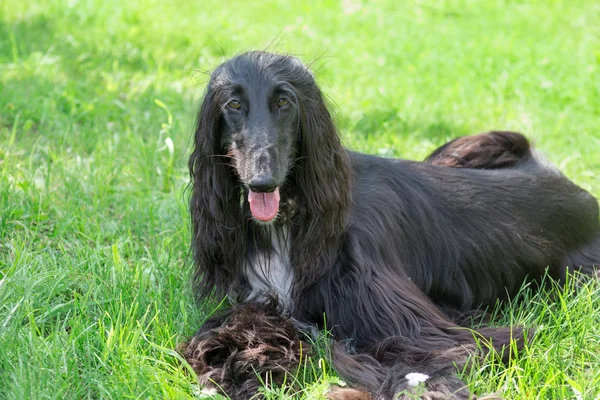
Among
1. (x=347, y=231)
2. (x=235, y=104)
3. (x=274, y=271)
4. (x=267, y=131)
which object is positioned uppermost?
(x=235, y=104)

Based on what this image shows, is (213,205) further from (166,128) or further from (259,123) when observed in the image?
(166,128)

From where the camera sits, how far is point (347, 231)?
3.79 m

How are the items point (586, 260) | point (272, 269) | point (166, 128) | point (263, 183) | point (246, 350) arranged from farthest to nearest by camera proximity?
point (166, 128)
point (586, 260)
point (272, 269)
point (246, 350)
point (263, 183)

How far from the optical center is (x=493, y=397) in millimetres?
3203

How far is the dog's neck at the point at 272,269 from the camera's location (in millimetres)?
3709

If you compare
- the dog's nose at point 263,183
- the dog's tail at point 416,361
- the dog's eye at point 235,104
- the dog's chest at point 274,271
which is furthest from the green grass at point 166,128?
the dog's nose at point 263,183

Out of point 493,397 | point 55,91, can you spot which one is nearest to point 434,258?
point 493,397

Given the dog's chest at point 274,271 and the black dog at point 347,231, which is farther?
the dog's chest at point 274,271

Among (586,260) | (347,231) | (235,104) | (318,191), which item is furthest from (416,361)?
(586,260)

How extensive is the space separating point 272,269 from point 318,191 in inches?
17.6

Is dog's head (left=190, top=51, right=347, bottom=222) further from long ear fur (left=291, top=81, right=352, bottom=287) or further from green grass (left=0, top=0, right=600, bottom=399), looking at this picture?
green grass (left=0, top=0, right=600, bottom=399)

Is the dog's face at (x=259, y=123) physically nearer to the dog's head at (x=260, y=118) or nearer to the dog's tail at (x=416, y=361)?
the dog's head at (x=260, y=118)

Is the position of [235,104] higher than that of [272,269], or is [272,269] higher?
[235,104]

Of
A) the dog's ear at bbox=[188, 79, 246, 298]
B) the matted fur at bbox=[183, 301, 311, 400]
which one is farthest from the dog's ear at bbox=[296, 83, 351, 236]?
the matted fur at bbox=[183, 301, 311, 400]
